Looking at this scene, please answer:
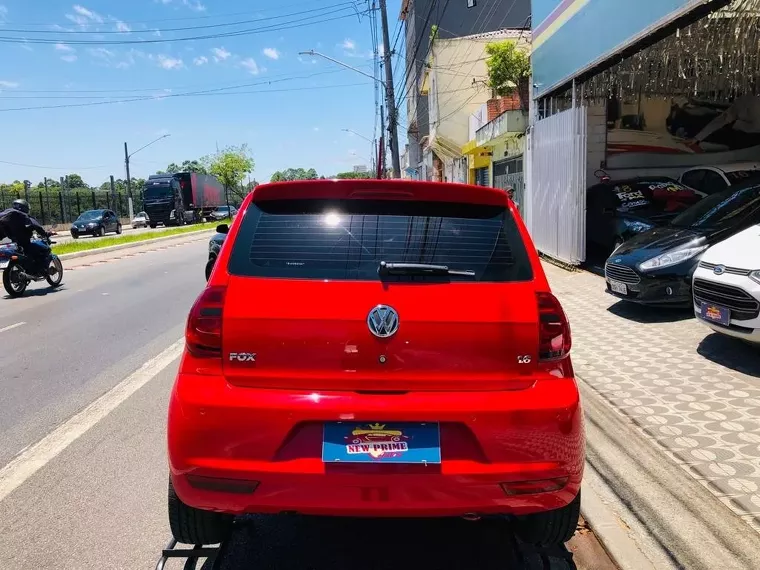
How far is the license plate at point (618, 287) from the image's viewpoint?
7.96 metres

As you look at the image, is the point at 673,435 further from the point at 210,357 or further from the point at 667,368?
the point at 210,357

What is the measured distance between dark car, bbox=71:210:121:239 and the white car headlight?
34.2 metres

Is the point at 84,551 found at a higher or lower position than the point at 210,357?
lower

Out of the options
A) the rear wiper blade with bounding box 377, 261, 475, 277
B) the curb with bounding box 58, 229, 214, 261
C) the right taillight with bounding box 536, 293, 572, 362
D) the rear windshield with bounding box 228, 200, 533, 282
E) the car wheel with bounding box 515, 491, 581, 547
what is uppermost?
the rear windshield with bounding box 228, 200, 533, 282

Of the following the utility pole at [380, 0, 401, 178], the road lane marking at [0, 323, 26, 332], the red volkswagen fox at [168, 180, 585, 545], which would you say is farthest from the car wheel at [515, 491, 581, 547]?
the utility pole at [380, 0, 401, 178]

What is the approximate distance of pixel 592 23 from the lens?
1117 cm

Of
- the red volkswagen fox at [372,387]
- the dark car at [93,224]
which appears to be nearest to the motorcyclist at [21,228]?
the red volkswagen fox at [372,387]

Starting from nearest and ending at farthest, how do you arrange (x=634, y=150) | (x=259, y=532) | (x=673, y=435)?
(x=259, y=532), (x=673, y=435), (x=634, y=150)

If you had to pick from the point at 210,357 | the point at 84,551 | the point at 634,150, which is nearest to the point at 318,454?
the point at 210,357

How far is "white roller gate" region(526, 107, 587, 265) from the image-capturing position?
11977 mm

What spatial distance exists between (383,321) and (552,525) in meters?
1.24

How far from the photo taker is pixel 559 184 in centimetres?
1318

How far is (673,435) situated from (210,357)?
3.32m

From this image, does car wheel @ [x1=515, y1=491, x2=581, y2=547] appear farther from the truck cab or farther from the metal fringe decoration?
the truck cab
